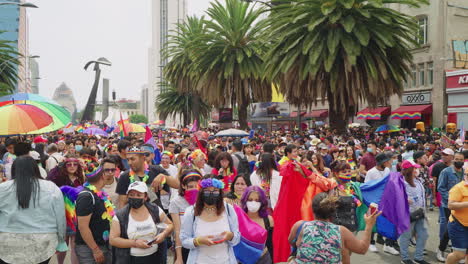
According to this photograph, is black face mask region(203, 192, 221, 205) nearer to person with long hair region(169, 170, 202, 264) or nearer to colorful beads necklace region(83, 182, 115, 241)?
person with long hair region(169, 170, 202, 264)

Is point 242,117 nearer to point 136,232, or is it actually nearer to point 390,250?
point 390,250

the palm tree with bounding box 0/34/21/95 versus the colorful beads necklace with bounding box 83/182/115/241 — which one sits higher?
the palm tree with bounding box 0/34/21/95

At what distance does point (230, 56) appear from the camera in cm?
3156

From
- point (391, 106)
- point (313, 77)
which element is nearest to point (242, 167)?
point (313, 77)

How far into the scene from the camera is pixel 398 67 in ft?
76.9

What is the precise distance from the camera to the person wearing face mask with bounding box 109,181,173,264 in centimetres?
466

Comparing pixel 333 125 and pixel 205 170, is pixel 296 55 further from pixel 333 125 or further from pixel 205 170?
pixel 205 170

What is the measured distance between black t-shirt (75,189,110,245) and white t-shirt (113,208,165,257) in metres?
0.54

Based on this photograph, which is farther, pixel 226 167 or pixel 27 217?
pixel 226 167

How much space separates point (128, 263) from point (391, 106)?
122ft

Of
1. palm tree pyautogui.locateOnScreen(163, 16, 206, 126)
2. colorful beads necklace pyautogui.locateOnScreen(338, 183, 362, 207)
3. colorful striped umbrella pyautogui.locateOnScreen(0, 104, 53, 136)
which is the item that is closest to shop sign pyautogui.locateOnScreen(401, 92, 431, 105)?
palm tree pyautogui.locateOnScreen(163, 16, 206, 126)

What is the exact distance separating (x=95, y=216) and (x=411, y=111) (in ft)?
111

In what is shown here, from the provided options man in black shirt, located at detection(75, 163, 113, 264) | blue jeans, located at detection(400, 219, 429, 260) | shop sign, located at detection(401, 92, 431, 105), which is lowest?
blue jeans, located at detection(400, 219, 429, 260)

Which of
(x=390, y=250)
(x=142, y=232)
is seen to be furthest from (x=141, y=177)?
(x=390, y=250)
